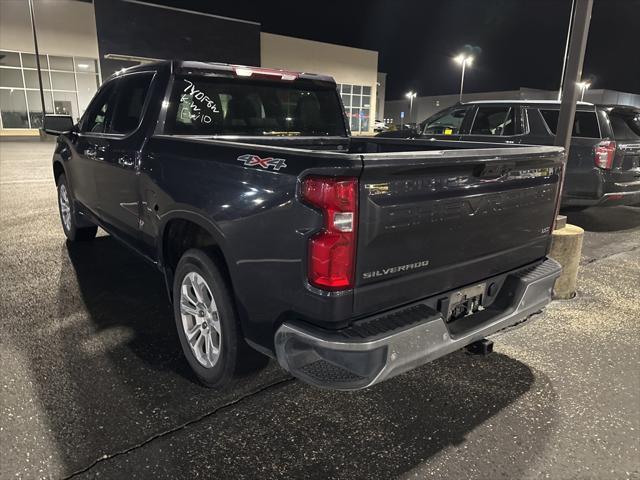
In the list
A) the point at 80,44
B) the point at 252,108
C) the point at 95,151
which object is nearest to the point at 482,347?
the point at 252,108

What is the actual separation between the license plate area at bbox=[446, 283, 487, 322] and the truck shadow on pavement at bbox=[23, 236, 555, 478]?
60 centimetres

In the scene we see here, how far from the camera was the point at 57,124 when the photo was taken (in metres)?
5.17

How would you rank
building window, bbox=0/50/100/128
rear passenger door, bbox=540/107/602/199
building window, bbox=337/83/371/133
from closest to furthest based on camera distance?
1. rear passenger door, bbox=540/107/602/199
2. building window, bbox=0/50/100/128
3. building window, bbox=337/83/371/133

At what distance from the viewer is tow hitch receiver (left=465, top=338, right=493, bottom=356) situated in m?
3.47

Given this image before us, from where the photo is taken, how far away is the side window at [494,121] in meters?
8.30

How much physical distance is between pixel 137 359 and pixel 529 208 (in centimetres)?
276

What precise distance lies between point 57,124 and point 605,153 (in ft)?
23.5

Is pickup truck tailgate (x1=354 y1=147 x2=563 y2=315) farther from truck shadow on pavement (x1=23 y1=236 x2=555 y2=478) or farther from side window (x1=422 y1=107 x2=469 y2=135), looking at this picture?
side window (x1=422 y1=107 x2=469 y2=135)

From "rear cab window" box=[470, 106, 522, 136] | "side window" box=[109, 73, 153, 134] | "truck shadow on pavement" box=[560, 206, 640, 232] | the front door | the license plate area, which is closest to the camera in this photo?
the license plate area

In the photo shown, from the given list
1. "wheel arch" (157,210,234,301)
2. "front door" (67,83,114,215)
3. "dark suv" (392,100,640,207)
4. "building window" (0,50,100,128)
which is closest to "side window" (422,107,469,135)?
"dark suv" (392,100,640,207)

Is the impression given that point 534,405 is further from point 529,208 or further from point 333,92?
point 333,92

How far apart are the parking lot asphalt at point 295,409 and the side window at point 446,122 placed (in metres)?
5.68

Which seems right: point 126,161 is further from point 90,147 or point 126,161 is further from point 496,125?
point 496,125

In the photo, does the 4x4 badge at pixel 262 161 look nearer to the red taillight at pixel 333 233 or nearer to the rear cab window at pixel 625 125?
the red taillight at pixel 333 233
